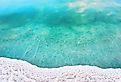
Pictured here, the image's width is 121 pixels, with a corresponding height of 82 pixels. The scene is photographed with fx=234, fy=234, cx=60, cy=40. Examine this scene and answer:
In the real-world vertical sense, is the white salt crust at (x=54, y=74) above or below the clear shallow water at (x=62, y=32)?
above

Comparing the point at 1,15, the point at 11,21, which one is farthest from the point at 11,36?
the point at 1,15

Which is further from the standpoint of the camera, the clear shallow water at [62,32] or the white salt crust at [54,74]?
the clear shallow water at [62,32]

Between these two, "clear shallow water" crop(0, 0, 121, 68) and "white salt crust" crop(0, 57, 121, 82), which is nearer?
Answer: "white salt crust" crop(0, 57, 121, 82)

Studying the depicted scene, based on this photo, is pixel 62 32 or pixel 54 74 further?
pixel 62 32

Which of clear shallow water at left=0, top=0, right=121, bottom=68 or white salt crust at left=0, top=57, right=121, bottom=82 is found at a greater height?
white salt crust at left=0, top=57, right=121, bottom=82

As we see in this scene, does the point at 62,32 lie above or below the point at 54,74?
below

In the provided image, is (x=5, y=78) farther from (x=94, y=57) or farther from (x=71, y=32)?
(x=71, y=32)
